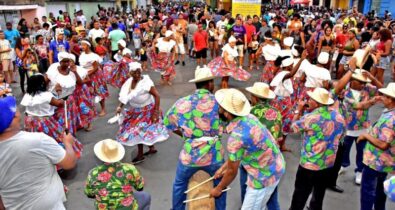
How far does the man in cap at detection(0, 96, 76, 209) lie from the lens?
→ 238 cm

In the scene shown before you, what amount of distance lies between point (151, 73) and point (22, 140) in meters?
9.68

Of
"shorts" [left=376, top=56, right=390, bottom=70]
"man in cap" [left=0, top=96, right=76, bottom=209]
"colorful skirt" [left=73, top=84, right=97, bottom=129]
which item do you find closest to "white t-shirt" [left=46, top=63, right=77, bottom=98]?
"colorful skirt" [left=73, top=84, right=97, bottom=129]

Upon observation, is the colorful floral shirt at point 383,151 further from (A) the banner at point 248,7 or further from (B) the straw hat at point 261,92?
(A) the banner at point 248,7

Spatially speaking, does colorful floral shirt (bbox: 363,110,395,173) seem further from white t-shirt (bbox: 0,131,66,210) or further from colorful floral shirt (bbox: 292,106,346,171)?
white t-shirt (bbox: 0,131,66,210)

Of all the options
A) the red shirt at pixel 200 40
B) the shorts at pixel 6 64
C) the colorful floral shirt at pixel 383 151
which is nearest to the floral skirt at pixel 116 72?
the shorts at pixel 6 64

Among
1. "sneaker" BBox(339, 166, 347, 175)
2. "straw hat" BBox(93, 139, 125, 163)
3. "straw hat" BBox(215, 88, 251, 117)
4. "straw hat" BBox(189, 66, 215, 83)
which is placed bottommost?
"sneaker" BBox(339, 166, 347, 175)

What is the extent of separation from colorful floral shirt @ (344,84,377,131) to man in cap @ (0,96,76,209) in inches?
140

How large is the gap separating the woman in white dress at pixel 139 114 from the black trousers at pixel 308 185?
7.78 feet

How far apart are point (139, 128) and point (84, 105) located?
1.87 m

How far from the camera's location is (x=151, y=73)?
39.3ft

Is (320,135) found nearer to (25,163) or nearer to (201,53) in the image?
(25,163)

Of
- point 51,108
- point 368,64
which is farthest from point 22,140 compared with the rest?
point 368,64

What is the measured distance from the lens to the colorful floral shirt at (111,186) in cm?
322

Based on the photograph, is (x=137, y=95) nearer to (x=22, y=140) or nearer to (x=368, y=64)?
(x=22, y=140)
